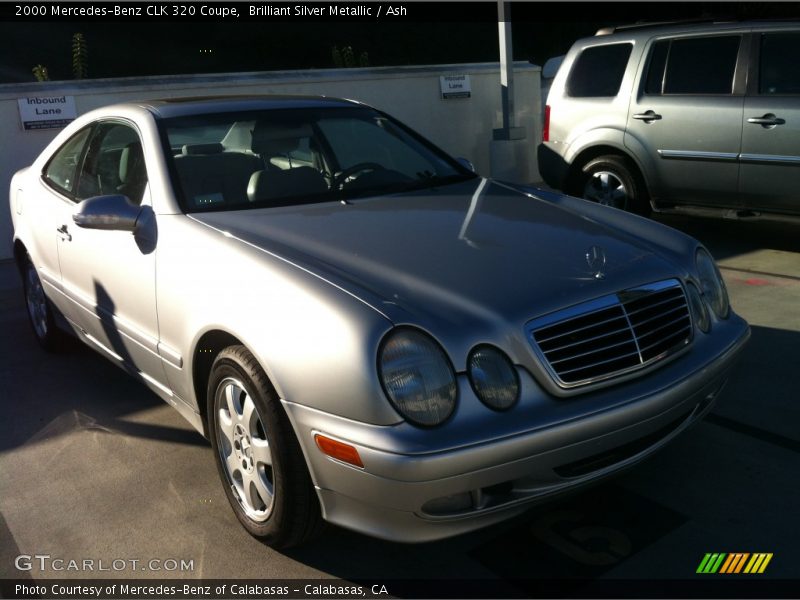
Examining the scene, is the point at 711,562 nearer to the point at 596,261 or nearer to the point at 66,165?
the point at 596,261

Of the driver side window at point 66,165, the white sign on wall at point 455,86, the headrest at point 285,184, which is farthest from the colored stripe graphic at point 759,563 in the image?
the white sign on wall at point 455,86

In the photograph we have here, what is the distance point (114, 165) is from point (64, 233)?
0.46 m

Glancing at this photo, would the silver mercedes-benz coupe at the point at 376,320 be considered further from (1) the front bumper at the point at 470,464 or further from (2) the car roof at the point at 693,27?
(2) the car roof at the point at 693,27

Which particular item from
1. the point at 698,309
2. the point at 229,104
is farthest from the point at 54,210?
the point at 698,309

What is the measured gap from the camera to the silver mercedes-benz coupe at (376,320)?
2.54m

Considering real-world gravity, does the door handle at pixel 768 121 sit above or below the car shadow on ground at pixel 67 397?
above

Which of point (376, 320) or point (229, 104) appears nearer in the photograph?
point (376, 320)

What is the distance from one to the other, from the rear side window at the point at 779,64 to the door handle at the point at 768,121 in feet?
0.67

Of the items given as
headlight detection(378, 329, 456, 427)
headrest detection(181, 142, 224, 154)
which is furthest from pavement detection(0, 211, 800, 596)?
headrest detection(181, 142, 224, 154)

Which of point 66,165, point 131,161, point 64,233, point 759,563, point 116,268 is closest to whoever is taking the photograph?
point 759,563

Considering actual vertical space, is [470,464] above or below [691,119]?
below

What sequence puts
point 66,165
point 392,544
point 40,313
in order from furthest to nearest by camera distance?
1. point 40,313
2. point 66,165
3. point 392,544

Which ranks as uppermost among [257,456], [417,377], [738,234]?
[417,377]

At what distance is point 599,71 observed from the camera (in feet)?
24.7
